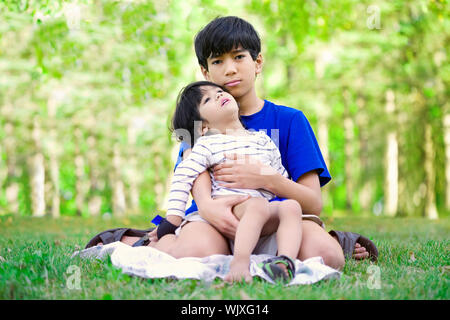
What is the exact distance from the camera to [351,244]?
3900mm

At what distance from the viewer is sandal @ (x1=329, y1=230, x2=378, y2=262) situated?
12.7 feet

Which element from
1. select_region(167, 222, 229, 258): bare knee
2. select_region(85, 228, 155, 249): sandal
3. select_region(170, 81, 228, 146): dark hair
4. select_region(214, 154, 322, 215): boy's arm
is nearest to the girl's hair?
select_region(170, 81, 228, 146): dark hair

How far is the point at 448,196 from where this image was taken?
14703mm

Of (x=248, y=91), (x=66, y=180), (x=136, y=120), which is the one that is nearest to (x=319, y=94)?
(x=136, y=120)

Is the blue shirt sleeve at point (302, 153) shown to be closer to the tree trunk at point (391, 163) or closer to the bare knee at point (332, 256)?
the bare knee at point (332, 256)

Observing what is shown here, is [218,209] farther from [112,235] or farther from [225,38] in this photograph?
[225,38]

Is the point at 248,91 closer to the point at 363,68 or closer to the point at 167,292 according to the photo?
the point at 167,292

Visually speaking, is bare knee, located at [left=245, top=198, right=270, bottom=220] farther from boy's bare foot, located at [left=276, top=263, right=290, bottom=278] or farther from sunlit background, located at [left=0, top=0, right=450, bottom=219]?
sunlit background, located at [left=0, top=0, right=450, bottom=219]

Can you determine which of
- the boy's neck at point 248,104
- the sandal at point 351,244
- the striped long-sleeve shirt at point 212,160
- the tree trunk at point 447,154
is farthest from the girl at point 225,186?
the tree trunk at point 447,154

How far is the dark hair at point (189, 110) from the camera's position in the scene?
3.59 meters

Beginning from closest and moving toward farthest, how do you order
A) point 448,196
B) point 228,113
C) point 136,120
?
1. point 228,113
2. point 448,196
3. point 136,120

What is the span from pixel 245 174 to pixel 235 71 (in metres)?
0.83

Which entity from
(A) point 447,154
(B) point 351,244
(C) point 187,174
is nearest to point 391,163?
(A) point 447,154
